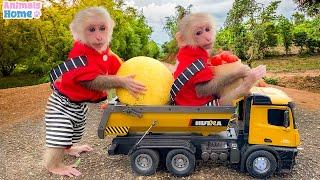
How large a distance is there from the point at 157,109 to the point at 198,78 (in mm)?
548

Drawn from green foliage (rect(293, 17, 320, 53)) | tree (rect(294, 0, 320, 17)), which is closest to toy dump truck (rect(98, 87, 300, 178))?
tree (rect(294, 0, 320, 17))

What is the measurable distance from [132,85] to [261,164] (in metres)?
1.70

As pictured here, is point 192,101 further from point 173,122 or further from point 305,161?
point 305,161

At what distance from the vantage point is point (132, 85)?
509 centimetres

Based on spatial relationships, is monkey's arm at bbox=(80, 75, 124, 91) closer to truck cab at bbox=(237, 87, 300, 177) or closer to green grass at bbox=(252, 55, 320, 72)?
truck cab at bbox=(237, 87, 300, 177)

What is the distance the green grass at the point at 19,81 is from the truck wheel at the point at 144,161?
11821 mm

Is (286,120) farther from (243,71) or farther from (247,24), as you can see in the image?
(247,24)

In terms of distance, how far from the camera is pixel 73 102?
538 centimetres

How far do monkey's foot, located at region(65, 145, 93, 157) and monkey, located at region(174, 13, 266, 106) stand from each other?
185cm

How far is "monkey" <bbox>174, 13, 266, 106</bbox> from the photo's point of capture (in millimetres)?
5055

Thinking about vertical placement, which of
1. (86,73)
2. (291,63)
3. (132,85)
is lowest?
(291,63)

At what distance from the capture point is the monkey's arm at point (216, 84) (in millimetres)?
5043

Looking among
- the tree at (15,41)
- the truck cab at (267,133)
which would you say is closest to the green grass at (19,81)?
the tree at (15,41)

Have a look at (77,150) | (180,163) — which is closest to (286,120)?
(180,163)
